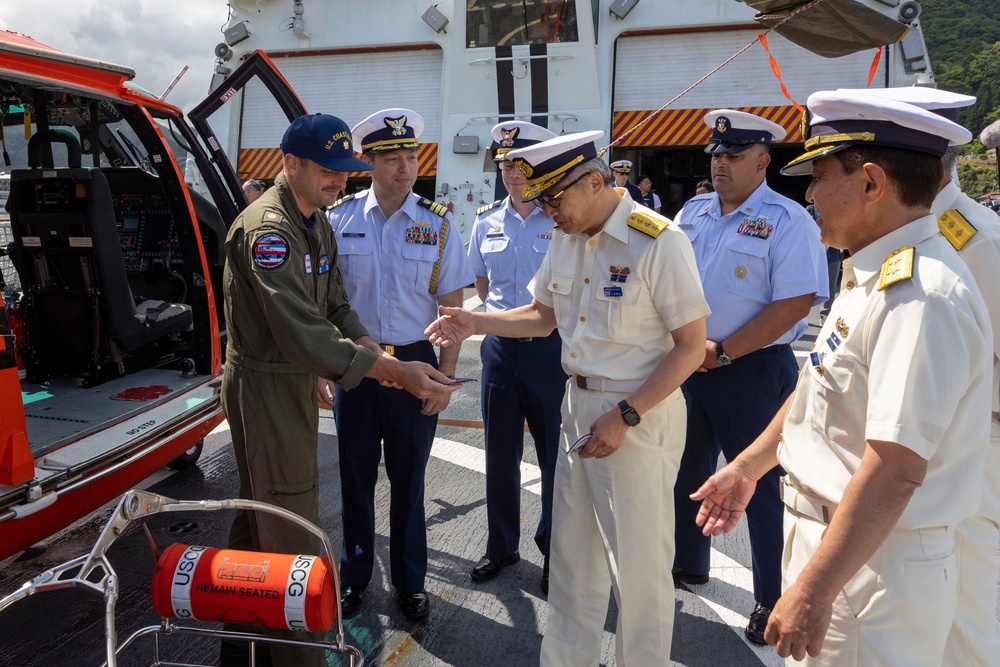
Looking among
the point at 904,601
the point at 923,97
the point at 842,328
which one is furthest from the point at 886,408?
the point at 923,97

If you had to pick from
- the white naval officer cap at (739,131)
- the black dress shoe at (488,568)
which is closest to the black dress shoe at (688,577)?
the black dress shoe at (488,568)

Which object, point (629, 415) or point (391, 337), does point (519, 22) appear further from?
point (629, 415)

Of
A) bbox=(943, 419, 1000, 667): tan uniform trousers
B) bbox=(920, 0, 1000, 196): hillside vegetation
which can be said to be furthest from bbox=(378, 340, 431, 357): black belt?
bbox=(920, 0, 1000, 196): hillside vegetation

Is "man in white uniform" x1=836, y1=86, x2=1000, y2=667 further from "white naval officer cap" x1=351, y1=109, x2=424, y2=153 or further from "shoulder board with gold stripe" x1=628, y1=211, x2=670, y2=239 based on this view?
"white naval officer cap" x1=351, y1=109, x2=424, y2=153

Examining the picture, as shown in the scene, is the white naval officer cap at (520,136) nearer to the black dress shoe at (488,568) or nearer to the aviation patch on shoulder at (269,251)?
the aviation patch on shoulder at (269,251)

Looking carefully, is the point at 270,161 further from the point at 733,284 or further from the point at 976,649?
the point at 976,649

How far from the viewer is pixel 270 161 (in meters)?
11.5

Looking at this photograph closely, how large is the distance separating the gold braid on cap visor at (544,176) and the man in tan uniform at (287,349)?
62 centimetres

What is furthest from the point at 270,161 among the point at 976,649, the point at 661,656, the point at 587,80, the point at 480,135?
the point at 976,649

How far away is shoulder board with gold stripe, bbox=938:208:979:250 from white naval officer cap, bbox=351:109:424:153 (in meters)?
1.96

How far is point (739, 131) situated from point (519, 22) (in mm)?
7479

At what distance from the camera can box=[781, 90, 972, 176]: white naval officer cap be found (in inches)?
57.4

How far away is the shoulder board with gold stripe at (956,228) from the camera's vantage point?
1937mm

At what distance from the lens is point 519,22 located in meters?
9.66
